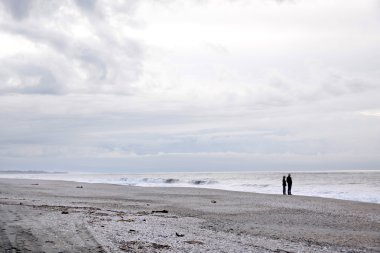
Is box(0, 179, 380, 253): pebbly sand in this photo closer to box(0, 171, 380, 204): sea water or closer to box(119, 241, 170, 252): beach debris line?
box(119, 241, 170, 252): beach debris line

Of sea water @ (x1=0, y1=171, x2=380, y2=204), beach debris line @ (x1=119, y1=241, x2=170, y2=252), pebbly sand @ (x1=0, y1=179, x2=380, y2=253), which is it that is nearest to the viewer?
beach debris line @ (x1=119, y1=241, x2=170, y2=252)

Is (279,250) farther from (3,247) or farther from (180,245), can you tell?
(3,247)

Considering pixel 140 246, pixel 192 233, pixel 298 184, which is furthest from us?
pixel 298 184

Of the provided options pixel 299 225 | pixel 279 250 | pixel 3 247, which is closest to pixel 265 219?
pixel 299 225

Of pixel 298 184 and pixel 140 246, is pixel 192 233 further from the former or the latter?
pixel 298 184

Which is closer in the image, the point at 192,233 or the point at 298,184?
the point at 192,233

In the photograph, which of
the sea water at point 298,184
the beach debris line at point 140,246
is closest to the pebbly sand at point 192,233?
the beach debris line at point 140,246

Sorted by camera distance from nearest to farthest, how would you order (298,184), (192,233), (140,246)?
(140,246) → (192,233) → (298,184)

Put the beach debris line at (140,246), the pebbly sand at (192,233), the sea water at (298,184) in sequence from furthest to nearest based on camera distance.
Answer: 1. the sea water at (298,184)
2. the pebbly sand at (192,233)
3. the beach debris line at (140,246)

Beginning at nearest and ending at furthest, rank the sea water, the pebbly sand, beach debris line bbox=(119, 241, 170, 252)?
beach debris line bbox=(119, 241, 170, 252)
the pebbly sand
the sea water

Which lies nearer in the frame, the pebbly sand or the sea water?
the pebbly sand

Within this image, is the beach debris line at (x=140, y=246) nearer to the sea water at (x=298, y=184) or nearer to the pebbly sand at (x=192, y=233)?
the pebbly sand at (x=192, y=233)

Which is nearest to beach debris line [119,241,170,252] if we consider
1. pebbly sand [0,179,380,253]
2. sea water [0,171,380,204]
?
pebbly sand [0,179,380,253]

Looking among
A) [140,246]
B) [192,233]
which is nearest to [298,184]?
[192,233]
